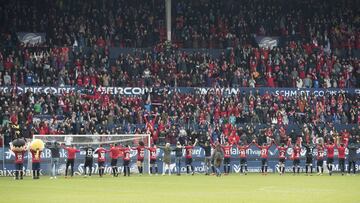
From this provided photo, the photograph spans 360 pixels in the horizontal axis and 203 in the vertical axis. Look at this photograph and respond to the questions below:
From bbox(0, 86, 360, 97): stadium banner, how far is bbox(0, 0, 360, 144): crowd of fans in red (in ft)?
1.59

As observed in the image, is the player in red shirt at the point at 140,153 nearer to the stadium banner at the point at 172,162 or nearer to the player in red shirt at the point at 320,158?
the stadium banner at the point at 172,162

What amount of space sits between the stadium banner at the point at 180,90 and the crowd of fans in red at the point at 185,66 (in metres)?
0.49

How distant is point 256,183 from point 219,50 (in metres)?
23.1

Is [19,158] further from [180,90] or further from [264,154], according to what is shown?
[180,90]

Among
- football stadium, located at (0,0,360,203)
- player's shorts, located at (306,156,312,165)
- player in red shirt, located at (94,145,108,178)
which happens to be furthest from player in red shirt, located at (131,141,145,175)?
player's shorts, located at (306,156,312,165)

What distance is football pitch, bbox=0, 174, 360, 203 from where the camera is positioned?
1134 inches

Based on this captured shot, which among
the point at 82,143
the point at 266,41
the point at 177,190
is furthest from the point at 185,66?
the point at 177,190

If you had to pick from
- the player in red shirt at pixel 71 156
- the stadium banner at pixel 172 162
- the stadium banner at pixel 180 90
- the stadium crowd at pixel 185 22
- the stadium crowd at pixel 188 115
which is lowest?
the stadium banner at pixel 172 162

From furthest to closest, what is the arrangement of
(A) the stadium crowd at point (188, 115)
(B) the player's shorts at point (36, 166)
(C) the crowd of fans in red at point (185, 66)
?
(C) the crowd of fans in red at point (185, 66) < (A) the stadium crowd at point (188, 115) < (B) the player's shorts at point (36, 166)

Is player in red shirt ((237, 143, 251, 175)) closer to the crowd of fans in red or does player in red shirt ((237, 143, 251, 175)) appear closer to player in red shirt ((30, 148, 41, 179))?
the crowd of fans in red

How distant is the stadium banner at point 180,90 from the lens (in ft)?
174

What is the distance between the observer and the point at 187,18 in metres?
63.0

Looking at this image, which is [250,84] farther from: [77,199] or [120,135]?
[77,199]

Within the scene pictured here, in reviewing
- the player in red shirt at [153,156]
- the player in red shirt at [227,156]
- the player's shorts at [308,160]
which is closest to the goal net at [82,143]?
the player in red shirt at [153,156]
